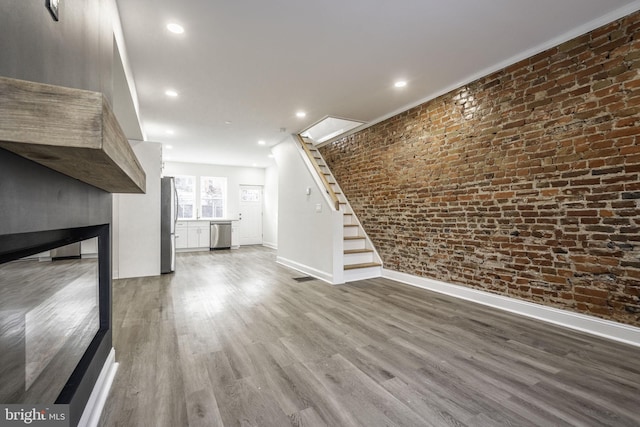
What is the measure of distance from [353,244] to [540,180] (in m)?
2.87

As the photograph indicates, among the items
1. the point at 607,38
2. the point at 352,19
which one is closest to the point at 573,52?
the point at 607,38

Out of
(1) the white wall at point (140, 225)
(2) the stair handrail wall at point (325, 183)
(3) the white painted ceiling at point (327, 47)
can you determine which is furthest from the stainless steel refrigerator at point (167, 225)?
(2) the stair handrail wall at point (325, 183)

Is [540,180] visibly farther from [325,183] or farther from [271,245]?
[271,245]

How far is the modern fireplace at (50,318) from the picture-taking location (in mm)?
735

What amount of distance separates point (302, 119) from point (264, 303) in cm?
299

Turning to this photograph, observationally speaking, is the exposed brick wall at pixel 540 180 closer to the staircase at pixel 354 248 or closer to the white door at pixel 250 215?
the staircase at pixel 354 248

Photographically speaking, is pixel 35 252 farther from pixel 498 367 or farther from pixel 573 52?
pixel 573 52

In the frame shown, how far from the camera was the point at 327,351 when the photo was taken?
7.20 feet

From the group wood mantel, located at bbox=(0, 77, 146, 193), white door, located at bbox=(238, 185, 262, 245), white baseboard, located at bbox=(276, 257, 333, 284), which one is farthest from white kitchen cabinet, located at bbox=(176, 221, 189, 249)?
wood mantel, located at bbox=(0, 77, 146, 193)

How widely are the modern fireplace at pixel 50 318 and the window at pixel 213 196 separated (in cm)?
761

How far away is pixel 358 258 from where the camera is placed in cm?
484

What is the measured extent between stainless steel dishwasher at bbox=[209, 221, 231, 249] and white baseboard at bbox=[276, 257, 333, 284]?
10.0ft

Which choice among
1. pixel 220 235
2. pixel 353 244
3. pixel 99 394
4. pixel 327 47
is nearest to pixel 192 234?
pixel 220 235

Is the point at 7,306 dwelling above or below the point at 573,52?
below
